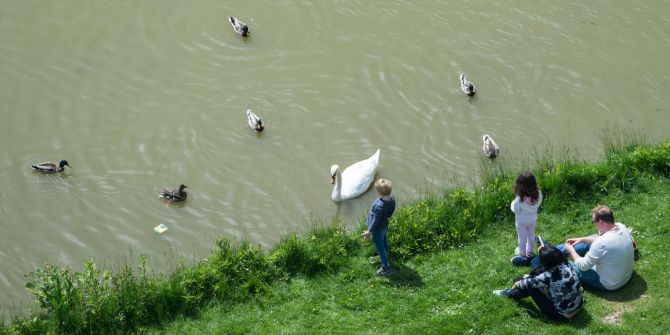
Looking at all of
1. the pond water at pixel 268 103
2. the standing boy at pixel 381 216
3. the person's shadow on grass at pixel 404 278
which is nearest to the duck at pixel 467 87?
the pond water at pixel 268 103

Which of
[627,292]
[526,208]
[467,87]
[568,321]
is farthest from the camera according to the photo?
[467,87]

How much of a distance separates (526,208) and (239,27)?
1008 cm

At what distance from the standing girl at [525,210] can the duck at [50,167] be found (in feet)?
29.9

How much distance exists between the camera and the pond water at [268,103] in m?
15.5

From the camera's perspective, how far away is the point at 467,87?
58.6 ft

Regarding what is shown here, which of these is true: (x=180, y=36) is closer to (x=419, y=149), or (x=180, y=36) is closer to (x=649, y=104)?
(x=419, y=149)

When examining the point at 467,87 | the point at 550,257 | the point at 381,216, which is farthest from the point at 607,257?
the point at 467,87

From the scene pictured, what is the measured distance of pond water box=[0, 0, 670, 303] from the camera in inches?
609

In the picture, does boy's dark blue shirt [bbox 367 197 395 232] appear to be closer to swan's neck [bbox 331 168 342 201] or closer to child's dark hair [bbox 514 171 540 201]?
child's dark hair [bbox 514 171 540 201]

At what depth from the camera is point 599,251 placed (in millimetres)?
11375

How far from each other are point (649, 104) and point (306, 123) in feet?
24.8

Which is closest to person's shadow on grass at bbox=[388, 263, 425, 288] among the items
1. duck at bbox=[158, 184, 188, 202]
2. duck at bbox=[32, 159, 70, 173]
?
duck at bbox=[158, 184, 188, 202]

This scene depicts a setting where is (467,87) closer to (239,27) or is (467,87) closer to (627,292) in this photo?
(239,27)

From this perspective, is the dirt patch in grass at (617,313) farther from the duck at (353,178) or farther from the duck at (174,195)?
the duck at (174,195)
